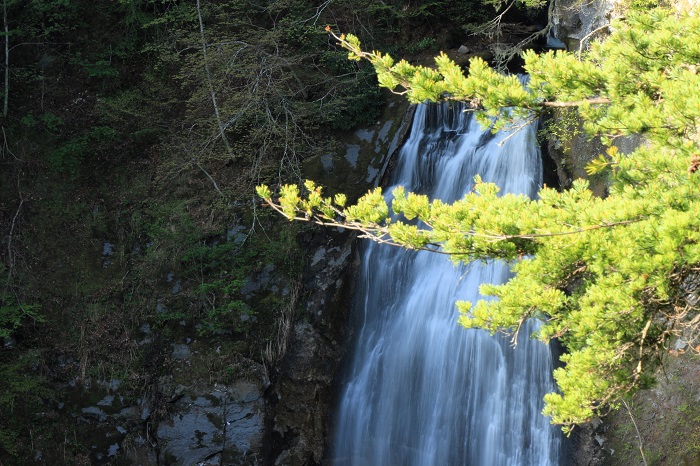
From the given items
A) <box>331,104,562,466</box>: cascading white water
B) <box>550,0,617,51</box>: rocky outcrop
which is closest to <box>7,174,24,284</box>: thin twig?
<box>331,104,562,466</box>: cascading white water

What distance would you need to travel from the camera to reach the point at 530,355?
1020cm

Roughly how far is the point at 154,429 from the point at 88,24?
957 cm

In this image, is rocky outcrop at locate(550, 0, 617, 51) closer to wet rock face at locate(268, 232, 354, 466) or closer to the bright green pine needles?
wet rock face at locate(268, 232, 354, 466)

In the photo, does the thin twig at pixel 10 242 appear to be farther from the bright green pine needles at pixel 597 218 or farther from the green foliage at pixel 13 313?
the bright green pine needles at pixel 597 218

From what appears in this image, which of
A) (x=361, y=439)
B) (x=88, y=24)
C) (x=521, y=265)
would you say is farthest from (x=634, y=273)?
(x=88, y=24)

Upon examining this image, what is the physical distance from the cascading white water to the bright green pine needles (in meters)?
4.95

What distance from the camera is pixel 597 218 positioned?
14.9 ft

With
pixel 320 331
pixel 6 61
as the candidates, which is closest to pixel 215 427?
pixel 320 331

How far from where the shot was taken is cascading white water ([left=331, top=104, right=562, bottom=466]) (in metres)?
10.1

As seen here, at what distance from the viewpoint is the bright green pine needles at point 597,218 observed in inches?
179

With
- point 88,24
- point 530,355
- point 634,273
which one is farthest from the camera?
point 88,24

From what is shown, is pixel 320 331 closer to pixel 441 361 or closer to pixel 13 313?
pixel 441 361

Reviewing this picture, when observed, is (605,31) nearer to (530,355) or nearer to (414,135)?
(414,135)

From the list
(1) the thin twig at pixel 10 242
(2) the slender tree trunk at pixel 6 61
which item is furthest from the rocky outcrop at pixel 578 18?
(2) the slender tree trunk at pixel 6 61
